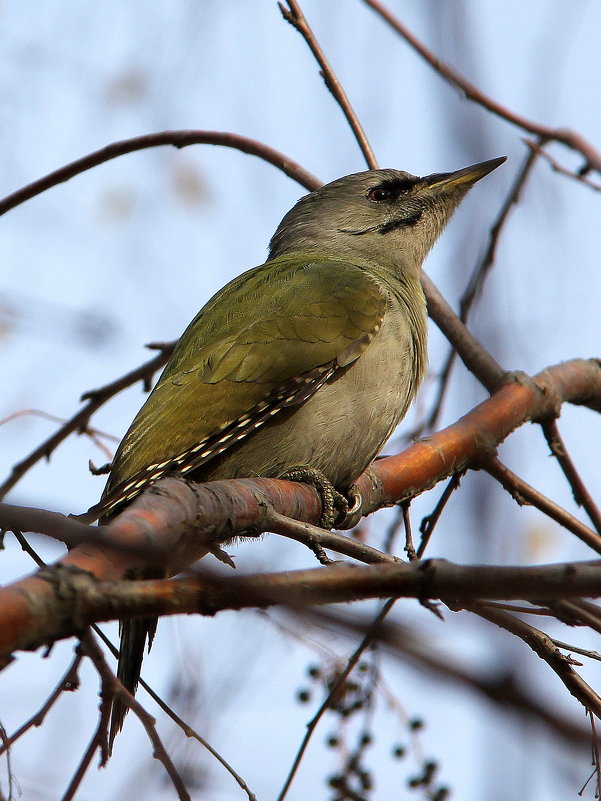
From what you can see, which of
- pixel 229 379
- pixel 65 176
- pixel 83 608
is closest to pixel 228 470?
pixel 229 379

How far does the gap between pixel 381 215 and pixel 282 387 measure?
213 cm

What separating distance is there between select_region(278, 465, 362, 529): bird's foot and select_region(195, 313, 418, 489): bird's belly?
70 millimetres

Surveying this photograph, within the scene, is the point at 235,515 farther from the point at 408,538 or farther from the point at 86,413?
the point at 86,413

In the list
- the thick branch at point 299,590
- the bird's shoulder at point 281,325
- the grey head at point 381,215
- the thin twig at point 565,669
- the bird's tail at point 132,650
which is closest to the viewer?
the thick branch at point 299,590

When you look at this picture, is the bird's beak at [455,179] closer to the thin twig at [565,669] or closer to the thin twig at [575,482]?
the thin twig at [575,482]

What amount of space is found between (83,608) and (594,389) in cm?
404

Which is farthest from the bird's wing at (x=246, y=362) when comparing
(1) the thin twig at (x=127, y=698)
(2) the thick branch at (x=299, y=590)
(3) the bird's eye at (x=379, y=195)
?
(2) the thick branch at (x=299, y=590)

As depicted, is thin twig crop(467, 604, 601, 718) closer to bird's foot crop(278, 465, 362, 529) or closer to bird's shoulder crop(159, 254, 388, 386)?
bird's foot crop(278, 465, 362, 529)

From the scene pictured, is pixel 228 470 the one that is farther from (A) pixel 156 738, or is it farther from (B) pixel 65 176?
(A) pixel 156 738

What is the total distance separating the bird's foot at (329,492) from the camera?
13.3ft

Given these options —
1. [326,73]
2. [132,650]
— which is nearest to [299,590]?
[132,650]

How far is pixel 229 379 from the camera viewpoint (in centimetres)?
440

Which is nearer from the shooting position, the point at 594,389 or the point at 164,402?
the point at 164,402

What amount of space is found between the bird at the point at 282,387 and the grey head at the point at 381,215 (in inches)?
24.2
